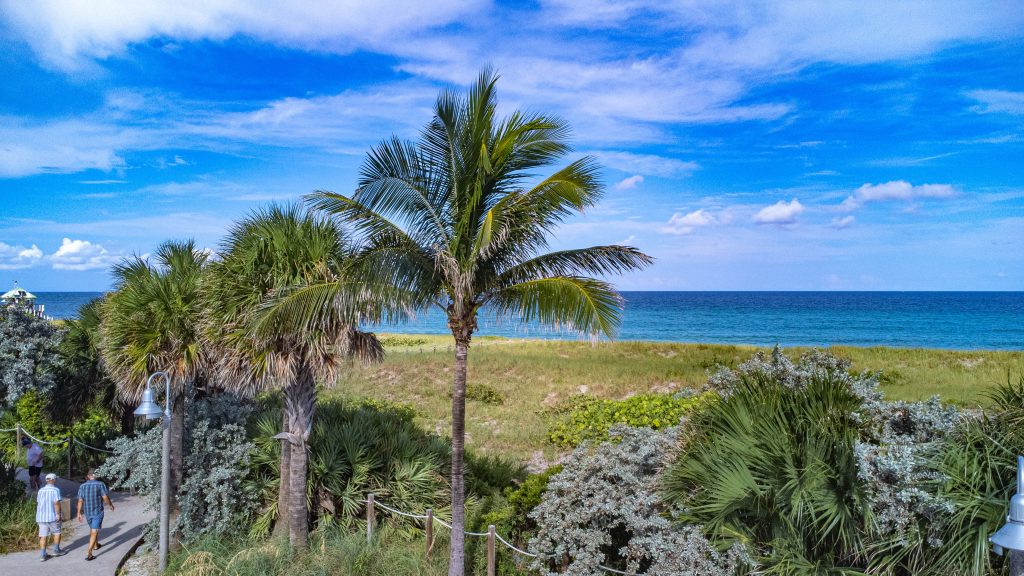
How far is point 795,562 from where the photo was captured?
6816 mm

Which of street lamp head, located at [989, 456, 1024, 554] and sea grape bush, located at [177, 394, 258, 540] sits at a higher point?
street lamp head, located at [989, 456, 1024, 554]

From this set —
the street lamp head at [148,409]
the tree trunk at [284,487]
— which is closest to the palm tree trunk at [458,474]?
the tree trunk at [284,487]

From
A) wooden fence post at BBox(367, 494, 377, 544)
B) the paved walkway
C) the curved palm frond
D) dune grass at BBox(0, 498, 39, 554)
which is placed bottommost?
the paved walkway

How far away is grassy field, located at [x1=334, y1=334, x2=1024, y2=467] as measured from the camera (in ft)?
70.8

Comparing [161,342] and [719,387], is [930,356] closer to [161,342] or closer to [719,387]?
[719,387]

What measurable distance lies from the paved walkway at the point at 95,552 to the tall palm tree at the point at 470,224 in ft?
23.8

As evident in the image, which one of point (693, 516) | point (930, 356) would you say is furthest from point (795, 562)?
point (930, 356)

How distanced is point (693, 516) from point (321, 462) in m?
7.90

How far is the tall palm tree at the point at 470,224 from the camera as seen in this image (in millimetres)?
9133

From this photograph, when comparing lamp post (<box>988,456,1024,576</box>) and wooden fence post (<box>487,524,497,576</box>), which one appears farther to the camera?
wooden fence post (<box>487,524,497,576</box>)

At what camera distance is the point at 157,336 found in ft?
40.7

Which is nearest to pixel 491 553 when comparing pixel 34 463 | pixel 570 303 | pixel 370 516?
pixel 370 516

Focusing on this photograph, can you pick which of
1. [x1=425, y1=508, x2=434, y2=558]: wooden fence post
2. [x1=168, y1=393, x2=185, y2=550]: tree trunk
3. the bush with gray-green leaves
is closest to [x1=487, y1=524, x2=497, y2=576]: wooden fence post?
[x1=425, y1=508, x2=434, y2=558]: wooden fence post

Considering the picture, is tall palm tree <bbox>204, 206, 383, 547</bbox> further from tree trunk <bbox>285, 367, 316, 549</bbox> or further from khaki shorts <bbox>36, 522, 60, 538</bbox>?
khaki shorts <bbox>36, 522, 60, 538</bbox>
